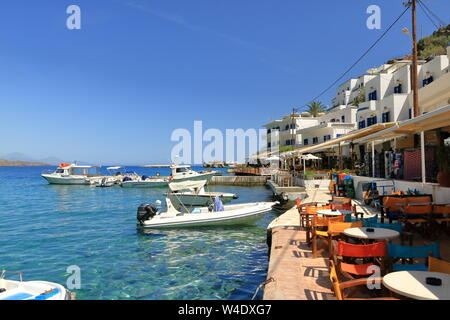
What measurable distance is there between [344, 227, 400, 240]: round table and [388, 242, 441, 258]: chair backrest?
0.96 m

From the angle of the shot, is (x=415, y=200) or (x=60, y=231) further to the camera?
(x=60, y=231)

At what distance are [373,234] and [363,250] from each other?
118 cm

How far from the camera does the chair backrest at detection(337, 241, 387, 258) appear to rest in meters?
5.00

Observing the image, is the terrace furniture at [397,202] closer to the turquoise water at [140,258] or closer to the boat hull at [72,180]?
the turquoise water at [140,258]

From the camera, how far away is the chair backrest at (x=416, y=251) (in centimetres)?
459

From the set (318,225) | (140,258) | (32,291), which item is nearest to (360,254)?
(318,225)

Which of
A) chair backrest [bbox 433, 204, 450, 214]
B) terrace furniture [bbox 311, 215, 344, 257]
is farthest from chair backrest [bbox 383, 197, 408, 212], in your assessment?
terrace furniture [bbox 311, 215, 344, 257]

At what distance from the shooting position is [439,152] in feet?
39.7

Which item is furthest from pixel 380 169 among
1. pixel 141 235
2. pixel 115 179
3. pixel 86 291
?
pixel 115 179

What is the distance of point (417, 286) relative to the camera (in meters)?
3.64

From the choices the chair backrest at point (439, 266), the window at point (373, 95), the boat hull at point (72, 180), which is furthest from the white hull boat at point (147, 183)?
the chair backrest at point (439, 266)

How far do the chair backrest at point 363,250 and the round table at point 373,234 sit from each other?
32.9 inches

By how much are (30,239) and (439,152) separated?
1882 cm
